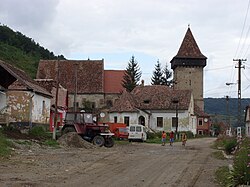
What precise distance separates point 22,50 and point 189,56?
58.8 metres

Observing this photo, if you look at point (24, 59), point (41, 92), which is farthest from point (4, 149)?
point (24, 59)

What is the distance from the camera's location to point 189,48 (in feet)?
309

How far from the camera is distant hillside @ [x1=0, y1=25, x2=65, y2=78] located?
11624cm

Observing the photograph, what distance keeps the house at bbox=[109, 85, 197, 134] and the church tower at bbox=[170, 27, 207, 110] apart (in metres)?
17.3

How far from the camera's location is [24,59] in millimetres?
120062

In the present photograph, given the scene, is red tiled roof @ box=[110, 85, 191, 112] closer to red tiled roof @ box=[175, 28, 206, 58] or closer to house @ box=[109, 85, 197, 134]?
house @ box=[109, 85, 197, 134]

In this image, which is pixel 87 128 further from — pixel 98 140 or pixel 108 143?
pixel 108 143

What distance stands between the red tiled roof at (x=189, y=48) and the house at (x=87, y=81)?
13.4 meters

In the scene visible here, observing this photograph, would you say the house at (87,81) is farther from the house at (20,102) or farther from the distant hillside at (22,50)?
the house at (20,102)

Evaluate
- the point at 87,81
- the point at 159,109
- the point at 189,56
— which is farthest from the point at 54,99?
the point at 189,56

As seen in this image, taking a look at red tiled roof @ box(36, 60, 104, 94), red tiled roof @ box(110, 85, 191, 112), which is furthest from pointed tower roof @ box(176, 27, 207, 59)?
red tiled roof @ box(110, 85, 191, 112)

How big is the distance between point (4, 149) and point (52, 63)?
65.8 metres

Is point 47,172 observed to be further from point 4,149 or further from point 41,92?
point 41,92

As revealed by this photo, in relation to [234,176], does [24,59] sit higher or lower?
higher
